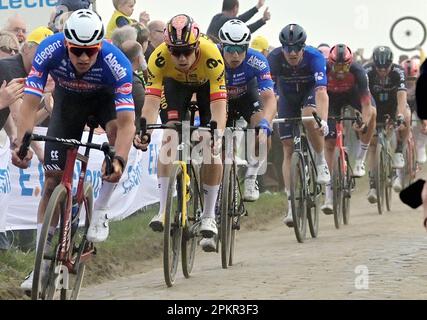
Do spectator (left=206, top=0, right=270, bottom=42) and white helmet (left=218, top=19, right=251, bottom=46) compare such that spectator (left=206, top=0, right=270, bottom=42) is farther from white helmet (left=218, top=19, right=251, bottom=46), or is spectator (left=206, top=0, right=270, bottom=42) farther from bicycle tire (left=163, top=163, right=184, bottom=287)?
bicycle tire (left=163, top=163, right=184, bottom=287)

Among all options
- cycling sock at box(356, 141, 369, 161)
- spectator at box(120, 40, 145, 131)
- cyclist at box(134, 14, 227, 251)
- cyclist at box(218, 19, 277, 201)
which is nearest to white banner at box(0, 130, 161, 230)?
spectator at box(120, 40, 145, 131)

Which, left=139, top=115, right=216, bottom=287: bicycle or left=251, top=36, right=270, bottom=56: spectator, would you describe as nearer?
left=139, top=115, right=216, bottom=287: bicycle

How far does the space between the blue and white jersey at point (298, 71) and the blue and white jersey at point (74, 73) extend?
5.24m

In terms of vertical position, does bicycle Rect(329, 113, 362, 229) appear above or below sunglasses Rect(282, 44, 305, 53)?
below

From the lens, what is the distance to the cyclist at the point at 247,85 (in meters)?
11.1

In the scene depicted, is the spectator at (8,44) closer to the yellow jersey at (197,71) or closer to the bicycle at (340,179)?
the yellow jersey at (197,71)

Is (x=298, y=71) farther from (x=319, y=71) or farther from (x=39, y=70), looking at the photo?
(x=39, y=70)

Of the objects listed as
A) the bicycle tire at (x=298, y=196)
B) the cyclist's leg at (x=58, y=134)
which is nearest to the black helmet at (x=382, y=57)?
the bicycle tire at (x=298, y=196)

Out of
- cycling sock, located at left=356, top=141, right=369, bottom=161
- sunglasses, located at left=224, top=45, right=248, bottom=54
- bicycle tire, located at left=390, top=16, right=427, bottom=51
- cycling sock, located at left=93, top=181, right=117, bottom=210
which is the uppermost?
bicycle tire, located at left=390, top=16, right=427, bottom=51

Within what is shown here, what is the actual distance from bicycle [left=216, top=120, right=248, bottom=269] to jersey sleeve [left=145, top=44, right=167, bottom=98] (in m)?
0.94

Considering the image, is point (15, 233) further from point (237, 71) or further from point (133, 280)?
point (237, 71)

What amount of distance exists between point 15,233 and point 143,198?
10.5 feet

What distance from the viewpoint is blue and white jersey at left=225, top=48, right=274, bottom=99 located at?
37.2 feet
